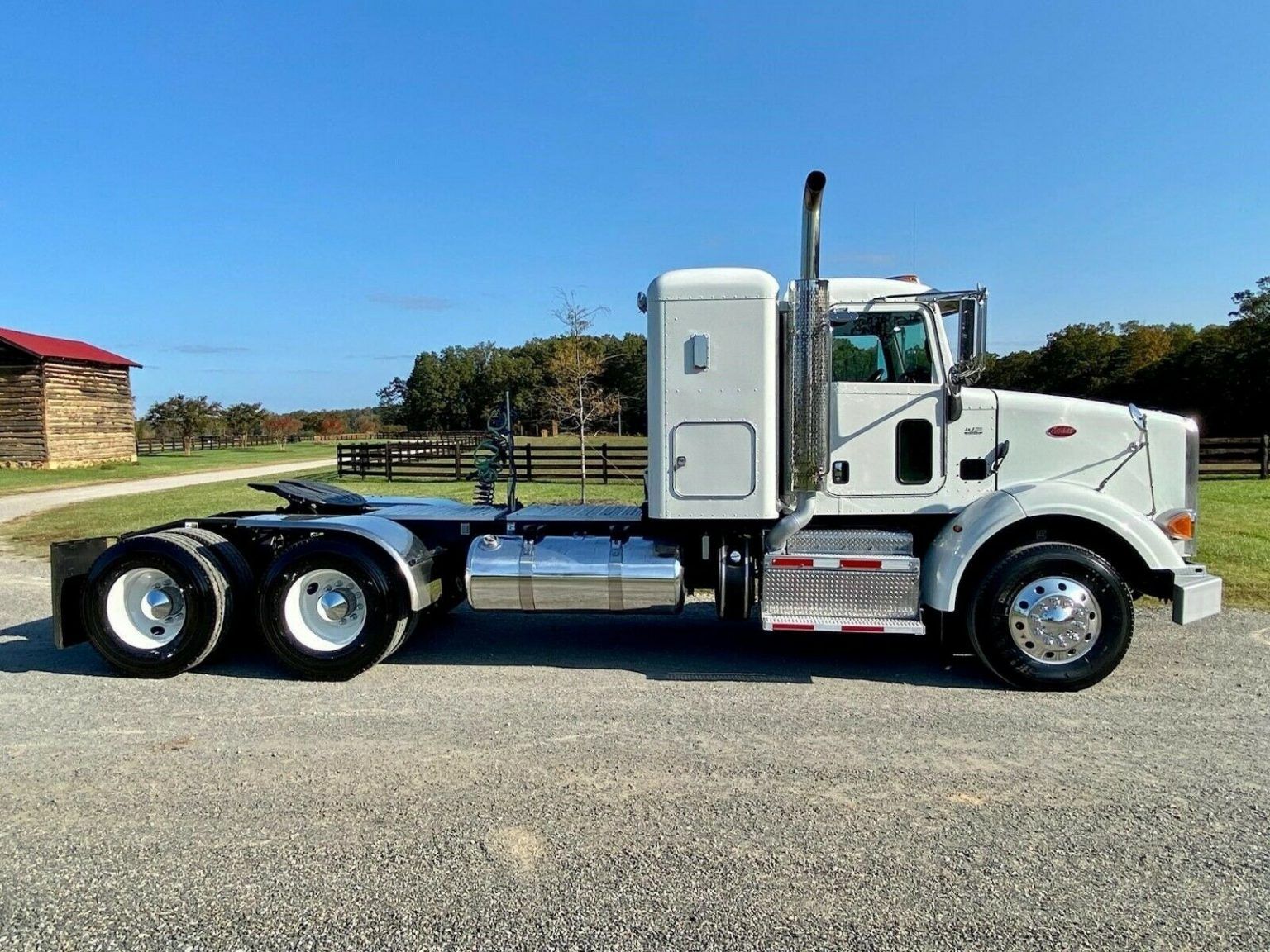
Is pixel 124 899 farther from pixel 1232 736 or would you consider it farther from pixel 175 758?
pixel 1232 736

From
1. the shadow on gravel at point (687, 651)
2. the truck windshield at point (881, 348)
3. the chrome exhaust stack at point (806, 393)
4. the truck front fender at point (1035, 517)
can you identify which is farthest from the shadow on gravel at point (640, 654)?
the truck windshield at point (881, 348)

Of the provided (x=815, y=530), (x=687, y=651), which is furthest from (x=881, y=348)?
(x=687, y=651)

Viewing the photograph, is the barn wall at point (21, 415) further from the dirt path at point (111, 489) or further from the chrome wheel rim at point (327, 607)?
the chrome wheel rim at point (327, 607)

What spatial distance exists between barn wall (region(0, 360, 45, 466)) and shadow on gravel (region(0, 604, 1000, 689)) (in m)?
29.1

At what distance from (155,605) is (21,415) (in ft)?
105

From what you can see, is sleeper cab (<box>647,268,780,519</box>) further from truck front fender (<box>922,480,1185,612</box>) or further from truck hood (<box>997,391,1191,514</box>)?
truck hood (<box>997,391,1191,514</box>)

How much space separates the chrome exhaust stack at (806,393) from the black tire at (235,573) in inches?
155

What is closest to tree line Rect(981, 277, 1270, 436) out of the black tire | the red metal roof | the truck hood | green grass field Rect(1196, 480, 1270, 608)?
green grass field Rect(1196, 480, 1270, 608)

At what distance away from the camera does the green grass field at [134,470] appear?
84.8ft

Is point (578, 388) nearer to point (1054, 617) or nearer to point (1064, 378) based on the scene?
point (1054, 617)

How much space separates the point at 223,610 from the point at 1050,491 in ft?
19.4

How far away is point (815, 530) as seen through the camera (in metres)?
6.01

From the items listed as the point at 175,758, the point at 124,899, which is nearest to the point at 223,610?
the point at 175,758

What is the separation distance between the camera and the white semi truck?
17.9 ft
